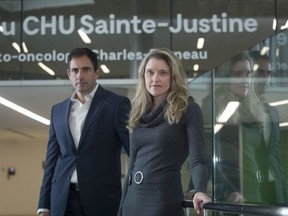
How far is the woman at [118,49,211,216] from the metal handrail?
9 cm

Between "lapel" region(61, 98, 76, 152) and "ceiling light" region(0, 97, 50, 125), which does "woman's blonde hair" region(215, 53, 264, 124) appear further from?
"ceiling light" region(0, 97, 50, 125)

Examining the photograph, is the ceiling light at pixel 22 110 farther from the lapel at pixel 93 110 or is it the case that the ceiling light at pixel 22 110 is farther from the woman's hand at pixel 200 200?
the woman's hand at pixel 200 200

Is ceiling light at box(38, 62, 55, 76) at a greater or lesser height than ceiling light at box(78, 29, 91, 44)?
lesser

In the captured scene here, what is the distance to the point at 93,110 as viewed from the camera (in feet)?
10.3

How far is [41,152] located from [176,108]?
69.1 ft

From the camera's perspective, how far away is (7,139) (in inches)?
866

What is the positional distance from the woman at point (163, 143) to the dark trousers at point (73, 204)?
23.5 inches

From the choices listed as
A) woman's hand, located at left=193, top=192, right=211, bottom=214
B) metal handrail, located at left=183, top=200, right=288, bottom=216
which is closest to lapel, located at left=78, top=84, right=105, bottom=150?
metal handrail, located at left=183, top=200, right=288, bottom=216

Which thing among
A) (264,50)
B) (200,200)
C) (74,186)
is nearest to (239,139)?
(264,50)

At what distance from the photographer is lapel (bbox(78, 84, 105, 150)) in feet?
10.1

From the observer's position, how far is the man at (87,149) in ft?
9.99

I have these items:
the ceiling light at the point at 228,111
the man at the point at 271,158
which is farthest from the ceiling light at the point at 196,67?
the man at the point at 271,158

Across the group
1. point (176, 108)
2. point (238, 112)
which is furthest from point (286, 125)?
point (176, 108)

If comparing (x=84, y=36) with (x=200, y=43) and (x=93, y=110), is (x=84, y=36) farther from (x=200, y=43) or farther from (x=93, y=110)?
(x=93, y=110)
